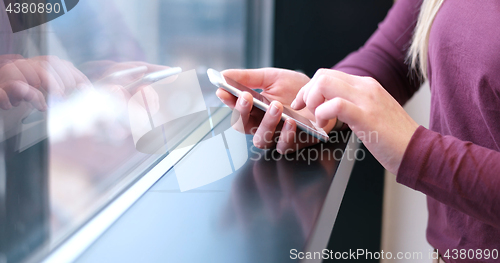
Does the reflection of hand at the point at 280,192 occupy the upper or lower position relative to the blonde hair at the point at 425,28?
lower

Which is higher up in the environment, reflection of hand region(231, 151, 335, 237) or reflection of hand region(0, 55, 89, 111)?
reflection of hand region(0, 55, 89, 111)

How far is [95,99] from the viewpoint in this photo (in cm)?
35

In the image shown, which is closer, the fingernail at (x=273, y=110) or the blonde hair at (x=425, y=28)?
the fingernail at (x=273, y=110)

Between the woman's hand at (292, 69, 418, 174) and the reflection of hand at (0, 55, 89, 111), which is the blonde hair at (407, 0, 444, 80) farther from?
the reflection of hand at (0, 55, 89, 111)

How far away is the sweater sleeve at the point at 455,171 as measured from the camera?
0.35 metres

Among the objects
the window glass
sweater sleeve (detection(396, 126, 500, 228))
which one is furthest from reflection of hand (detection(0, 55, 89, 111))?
sweater sleeve (detection(396, 126, 500, 228))

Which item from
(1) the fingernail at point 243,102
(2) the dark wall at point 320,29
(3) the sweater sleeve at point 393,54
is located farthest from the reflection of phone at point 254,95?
(2) the dark wall at point 320,29

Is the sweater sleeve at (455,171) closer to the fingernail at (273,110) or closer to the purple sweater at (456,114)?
the purple sweater at (456,114)

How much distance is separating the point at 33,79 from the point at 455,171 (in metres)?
0.38

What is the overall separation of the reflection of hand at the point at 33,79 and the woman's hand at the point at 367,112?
0.23 m

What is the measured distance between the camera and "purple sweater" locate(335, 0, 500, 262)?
0.35m

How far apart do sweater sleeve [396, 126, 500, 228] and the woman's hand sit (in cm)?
1

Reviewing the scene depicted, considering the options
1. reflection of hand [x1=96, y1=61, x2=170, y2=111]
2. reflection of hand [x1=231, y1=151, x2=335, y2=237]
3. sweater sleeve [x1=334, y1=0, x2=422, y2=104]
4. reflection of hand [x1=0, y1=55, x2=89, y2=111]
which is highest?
reflection of hand [x1=0, y1=55, x2=89, y2=111]

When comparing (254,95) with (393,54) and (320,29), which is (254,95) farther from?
(320,29)
